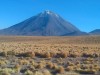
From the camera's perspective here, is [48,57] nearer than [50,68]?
No

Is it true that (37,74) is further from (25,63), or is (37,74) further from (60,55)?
(60,55)

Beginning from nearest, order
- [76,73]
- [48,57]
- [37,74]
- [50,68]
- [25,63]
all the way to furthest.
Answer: [37,74]
[76,73]
[50,68]
[25,63]
[48,57]

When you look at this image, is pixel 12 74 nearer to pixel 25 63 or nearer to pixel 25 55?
pixel 25 63

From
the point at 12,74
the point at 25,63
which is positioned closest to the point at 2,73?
the point at 12,74

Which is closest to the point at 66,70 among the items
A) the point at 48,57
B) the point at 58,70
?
the point at 58,70

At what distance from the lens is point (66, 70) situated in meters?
27.4

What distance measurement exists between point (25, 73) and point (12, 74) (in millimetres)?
857

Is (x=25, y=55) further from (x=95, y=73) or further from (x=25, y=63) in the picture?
(x=95, y=73)

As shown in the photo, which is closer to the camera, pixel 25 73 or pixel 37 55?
pixel 25 73

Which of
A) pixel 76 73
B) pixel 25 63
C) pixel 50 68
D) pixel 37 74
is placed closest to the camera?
pixel 37 74

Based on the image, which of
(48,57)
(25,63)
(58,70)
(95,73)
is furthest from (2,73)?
(48,57)

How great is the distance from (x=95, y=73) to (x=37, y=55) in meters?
18.2

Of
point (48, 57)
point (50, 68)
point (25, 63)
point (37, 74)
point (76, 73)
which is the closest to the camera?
point (37, 74)

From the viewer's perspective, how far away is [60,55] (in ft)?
142
